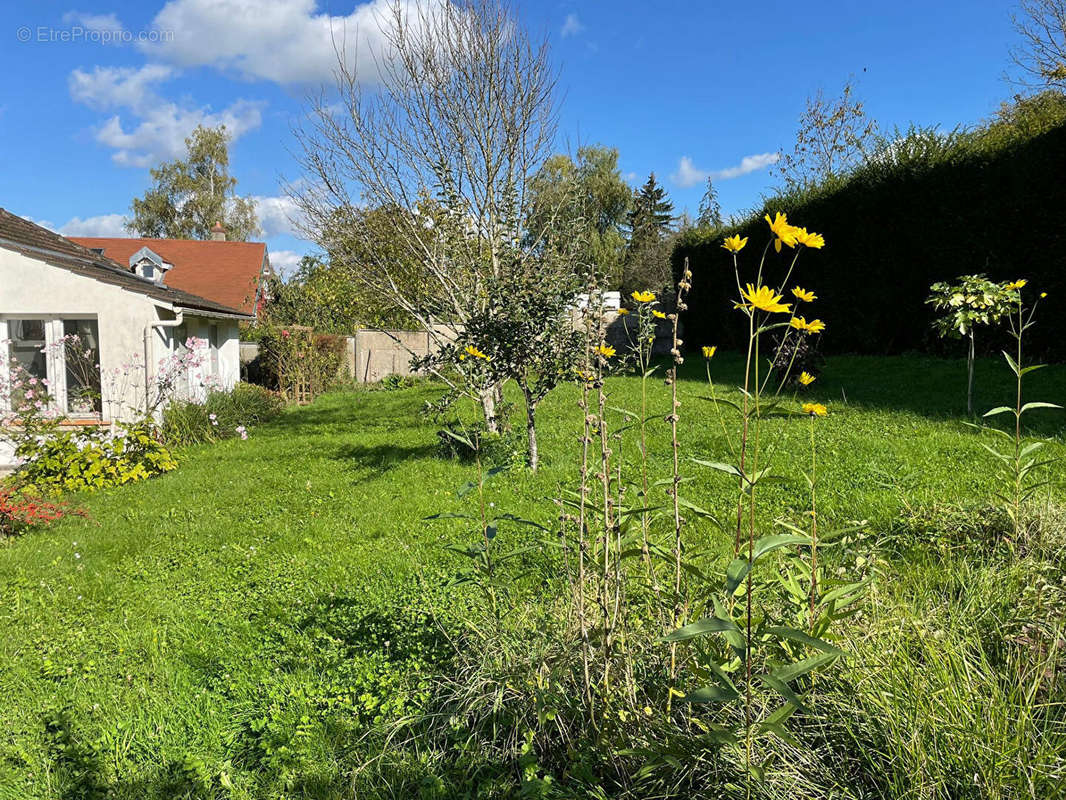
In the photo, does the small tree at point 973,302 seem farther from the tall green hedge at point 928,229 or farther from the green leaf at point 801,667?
the green leaf at point 801,667

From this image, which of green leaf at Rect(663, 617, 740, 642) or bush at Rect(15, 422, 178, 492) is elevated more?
green leaf at Rect(663, 617, 740, 642)

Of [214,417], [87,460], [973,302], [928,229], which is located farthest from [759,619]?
[928,229]

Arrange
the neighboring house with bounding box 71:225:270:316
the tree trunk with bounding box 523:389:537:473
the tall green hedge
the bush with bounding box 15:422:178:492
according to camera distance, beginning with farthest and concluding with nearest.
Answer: the neighboring house with bounding box 71:225:270:316, the tall green hedge, the bush with bounding box 15:422:178:492, the tree trunk with bounding box 523:389:537:473

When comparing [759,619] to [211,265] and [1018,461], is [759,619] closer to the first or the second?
[1018,461]

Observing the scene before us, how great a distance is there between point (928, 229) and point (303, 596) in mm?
10659

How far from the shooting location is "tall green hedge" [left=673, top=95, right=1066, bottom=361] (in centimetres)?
853

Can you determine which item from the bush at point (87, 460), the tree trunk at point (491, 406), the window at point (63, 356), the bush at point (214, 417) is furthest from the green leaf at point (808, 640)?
the window at point (63, 356)

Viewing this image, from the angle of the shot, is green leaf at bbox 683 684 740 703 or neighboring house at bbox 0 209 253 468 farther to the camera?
neighboring house at bbox 0 209 253 468

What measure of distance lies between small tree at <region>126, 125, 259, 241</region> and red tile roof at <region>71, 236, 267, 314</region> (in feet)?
25.1

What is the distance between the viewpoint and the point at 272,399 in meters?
12.3

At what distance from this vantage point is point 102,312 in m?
9.04

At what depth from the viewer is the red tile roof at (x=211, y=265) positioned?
20.5m

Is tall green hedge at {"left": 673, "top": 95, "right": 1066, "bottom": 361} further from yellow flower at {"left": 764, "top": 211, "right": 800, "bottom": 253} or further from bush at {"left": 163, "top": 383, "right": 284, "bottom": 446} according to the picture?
bush at {"left": 163, "top": 383, "right": 284, "bottom": 446}

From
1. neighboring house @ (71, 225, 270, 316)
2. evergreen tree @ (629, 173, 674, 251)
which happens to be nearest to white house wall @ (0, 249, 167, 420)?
neighboring house @ (71, 225, 270, 316)
